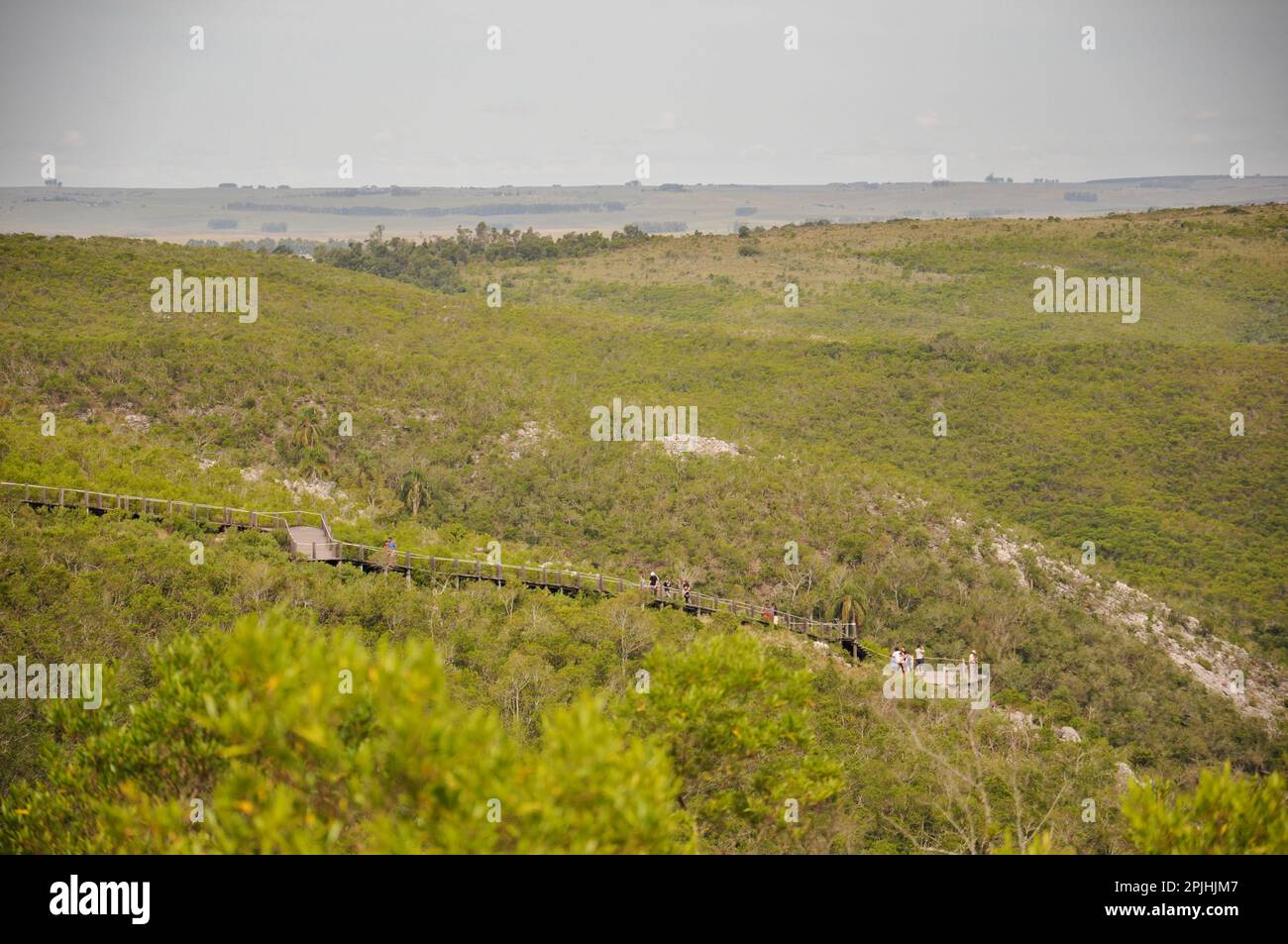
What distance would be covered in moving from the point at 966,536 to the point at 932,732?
66.3 feet

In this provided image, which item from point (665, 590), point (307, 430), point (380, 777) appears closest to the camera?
point (380, 777)

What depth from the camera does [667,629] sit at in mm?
31141

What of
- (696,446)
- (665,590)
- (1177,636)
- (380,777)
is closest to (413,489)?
(665,590)

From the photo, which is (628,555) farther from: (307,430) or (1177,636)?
(1177,636)

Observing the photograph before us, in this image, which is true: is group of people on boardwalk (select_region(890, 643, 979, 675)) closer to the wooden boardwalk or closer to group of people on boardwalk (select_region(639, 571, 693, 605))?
the wooden boardwalk

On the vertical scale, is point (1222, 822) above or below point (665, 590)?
above

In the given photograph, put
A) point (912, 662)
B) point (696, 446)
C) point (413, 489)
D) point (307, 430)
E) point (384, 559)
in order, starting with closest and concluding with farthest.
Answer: point (912, 662) → point (384, 559) → point (413, 489) → point (307, 430) → point (696, 446)

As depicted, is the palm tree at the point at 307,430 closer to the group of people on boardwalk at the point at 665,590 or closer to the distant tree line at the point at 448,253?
the group of people on boardwalk at the point at 665,590

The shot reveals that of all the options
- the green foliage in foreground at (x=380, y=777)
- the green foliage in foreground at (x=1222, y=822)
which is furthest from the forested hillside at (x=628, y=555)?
the green foliage in foreground at (x=1222, y=822)

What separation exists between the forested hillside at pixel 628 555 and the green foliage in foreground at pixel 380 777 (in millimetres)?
57

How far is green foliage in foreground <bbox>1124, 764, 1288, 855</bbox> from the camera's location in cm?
1185

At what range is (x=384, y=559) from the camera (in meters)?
31.8

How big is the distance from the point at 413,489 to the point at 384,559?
12.0 metres
